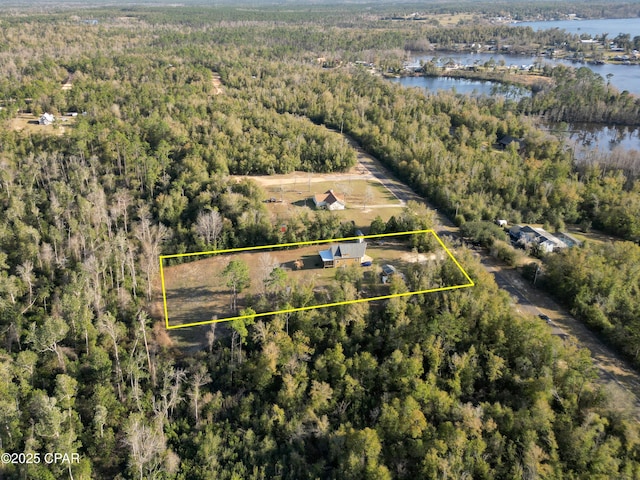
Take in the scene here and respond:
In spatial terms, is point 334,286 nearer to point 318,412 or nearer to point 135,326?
point 318,412

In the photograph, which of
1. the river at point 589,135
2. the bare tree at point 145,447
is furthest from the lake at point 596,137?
the bare tree at point 145,447

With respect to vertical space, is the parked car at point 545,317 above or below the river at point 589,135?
below

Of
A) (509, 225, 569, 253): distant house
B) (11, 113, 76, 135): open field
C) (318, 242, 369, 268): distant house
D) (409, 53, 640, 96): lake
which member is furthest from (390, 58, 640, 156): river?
(11, 113, 76, 135): open field

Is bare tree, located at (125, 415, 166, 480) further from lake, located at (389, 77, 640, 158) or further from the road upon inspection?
lake, located at (389, 77, 640, 158)

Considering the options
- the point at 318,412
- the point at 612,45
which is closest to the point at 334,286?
the point at 318,412

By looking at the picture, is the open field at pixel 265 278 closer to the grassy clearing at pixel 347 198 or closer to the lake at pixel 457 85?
the grassy clearing at pixel 347 198

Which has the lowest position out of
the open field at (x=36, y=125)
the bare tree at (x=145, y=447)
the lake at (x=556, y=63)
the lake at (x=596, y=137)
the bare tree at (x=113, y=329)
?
the bare tree at (x=145, y=447)
